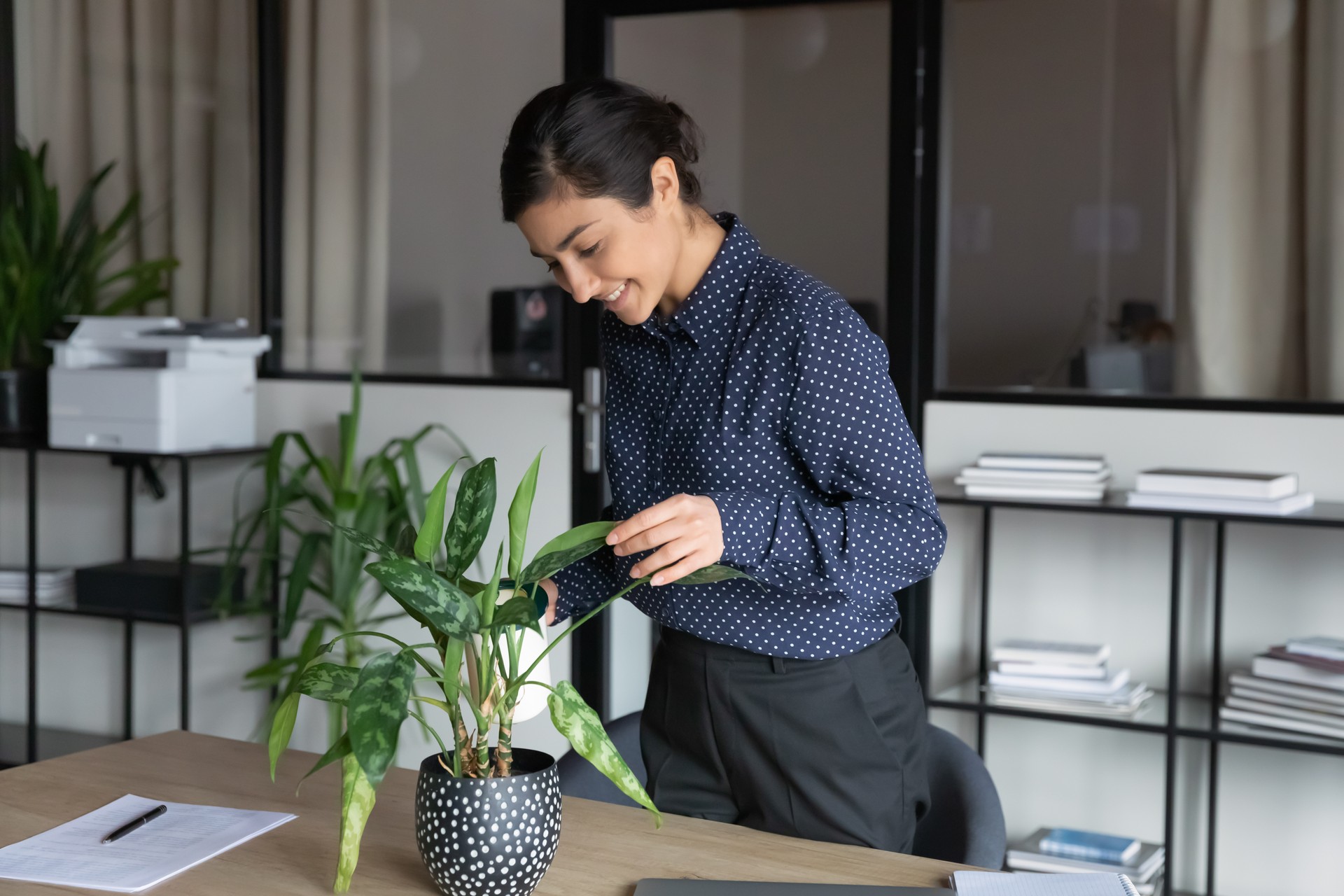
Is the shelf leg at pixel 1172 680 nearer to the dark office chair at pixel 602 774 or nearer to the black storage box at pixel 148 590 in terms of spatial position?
the dark office chair at pixel 602 774

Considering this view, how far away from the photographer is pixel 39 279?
3.62 metres

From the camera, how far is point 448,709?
52.4 inches

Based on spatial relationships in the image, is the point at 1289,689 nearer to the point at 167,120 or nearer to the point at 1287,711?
the point at 1287,711

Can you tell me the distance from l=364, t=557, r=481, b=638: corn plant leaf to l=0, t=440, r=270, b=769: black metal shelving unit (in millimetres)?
2424

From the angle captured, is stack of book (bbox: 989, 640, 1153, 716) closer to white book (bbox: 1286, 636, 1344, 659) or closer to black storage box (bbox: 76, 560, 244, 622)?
white book (bbox: 1286, 636, 1344, 659)

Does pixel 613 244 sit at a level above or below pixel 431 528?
above

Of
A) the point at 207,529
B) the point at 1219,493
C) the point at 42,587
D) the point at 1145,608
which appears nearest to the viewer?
the point at 1219,493

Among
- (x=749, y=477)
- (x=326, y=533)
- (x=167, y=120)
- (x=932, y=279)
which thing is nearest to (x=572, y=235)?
(x=749, y=477)

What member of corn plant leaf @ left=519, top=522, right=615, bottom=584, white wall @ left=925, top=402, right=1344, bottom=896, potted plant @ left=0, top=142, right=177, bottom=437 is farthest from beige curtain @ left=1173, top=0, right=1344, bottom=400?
potted plant @ left=0, top=142, right=177, bottom=437

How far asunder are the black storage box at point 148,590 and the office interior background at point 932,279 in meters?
0.20

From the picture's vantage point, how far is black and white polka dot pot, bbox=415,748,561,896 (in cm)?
126

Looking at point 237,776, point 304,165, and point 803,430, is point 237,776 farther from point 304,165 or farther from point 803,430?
point 304,165

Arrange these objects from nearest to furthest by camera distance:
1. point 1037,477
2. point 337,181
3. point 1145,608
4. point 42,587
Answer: point 1037,477
point 1145,608
point 42,587
point 337,181

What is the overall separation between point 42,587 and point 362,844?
264 centimetres
